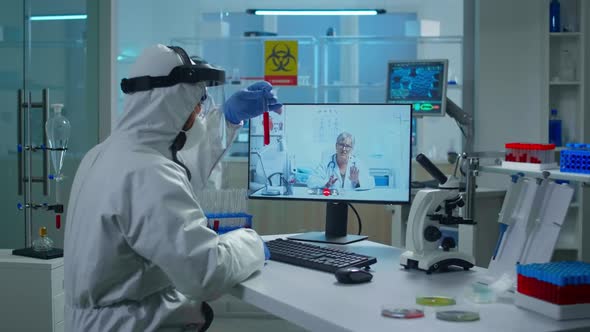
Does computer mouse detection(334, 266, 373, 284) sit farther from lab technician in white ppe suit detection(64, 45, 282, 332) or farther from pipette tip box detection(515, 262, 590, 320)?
pipette tip box detection(515, 262, 590, 320)

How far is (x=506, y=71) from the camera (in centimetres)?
501

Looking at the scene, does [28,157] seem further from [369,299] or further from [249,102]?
[369,299]

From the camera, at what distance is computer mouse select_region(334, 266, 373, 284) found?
1.71 m

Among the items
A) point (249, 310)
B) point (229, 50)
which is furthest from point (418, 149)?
point (249, 310)

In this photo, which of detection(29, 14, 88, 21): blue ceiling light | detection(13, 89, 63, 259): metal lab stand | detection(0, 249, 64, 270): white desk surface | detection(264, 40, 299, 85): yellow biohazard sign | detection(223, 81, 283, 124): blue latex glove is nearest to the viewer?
detection(223, 81, 283, 124): blue latex glove

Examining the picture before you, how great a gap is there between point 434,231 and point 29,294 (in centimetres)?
187

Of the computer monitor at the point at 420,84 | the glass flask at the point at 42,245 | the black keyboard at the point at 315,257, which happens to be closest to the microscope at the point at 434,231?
the black keyboard at the point at 315,257

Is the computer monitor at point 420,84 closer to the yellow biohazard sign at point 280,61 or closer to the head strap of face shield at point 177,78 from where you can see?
the yellow biohazard sign at point 280,61

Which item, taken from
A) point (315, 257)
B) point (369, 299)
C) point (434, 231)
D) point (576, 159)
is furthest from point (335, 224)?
point (576, 159)

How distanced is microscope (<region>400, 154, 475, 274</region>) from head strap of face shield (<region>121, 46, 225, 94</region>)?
2.14ft

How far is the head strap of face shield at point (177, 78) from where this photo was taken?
5.66 feet

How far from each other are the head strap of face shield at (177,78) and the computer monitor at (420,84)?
1.83 meters

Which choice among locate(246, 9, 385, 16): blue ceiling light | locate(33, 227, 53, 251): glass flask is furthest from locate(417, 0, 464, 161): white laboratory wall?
locate(33, 227, 53, 251): glass flask

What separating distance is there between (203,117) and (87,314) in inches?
23.4
